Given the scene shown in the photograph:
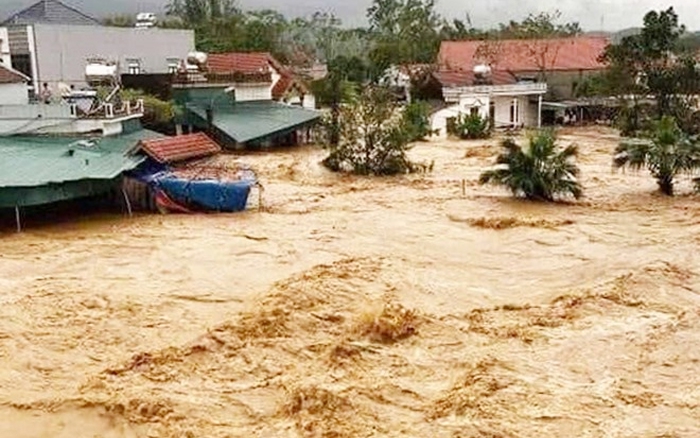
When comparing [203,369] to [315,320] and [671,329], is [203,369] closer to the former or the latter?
[315,320]

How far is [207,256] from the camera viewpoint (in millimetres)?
17625

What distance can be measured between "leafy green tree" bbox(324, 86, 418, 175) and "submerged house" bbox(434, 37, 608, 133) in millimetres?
14143

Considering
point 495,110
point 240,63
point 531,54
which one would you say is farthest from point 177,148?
point 531,54

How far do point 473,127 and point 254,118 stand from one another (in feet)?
33.3

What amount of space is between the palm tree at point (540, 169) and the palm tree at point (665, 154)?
1840 millimetres

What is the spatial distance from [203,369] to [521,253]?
8.71 metres

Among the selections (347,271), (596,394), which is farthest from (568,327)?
(347,271)

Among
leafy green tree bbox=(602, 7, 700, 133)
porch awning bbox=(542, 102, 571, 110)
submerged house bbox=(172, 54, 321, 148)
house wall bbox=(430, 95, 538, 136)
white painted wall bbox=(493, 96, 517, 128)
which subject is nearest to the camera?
submerged house bbox=(172, 54, 321, 148)

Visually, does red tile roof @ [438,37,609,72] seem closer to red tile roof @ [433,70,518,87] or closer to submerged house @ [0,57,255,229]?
red tile roof @ [433,70,518,87]

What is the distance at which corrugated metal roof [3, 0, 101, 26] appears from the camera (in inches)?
1484

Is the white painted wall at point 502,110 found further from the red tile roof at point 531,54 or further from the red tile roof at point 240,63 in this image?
the red tile roof at point 240,63

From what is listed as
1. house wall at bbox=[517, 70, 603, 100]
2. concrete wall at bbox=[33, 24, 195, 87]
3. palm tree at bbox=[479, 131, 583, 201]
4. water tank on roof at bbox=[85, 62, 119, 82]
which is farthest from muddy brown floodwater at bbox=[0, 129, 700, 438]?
house wall at bbox=[517, 70, 603, 100]

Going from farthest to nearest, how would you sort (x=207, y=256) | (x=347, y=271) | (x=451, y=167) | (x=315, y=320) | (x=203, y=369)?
(x=451, y=167) < (x=207, y=256) < (x=347, y=271) < (x=315, y=320) < (x=203, y=369)

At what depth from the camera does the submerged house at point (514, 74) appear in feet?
144
